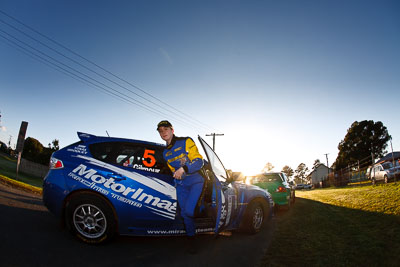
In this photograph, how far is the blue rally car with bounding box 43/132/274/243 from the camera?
10.7 feet

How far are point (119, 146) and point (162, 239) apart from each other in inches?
70.1

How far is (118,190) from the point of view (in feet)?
10.8

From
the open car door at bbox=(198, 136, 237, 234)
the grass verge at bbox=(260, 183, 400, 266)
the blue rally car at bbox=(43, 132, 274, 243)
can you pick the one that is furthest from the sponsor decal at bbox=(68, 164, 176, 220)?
the grass verge at bbox=(260, 183, 400, 266)

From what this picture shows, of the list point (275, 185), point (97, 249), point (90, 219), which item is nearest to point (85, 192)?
point (90, 219)

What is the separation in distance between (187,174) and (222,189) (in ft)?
2.80

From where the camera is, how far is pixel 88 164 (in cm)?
339

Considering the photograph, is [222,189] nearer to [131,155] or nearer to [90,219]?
[131,155]

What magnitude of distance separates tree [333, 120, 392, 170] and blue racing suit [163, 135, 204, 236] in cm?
5765

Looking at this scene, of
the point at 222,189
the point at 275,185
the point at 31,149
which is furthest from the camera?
the point at 31,149

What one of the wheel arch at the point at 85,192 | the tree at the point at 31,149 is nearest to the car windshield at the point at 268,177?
the wheel arch at the point at 85,192

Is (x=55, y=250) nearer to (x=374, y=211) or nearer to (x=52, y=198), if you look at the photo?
(x=52, y=198)

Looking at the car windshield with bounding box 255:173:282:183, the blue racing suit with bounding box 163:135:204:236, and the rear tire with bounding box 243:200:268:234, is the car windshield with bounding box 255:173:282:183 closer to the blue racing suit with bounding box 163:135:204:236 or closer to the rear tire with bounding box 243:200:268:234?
the rear tire with bounding box 243:200:268:234

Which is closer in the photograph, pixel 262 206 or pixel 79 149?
pixel 79 149

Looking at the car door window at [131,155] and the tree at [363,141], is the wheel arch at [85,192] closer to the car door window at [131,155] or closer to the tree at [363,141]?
the car door window at [131,155]
